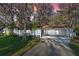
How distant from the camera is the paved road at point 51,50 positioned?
5.74ft

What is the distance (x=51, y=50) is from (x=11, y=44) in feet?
0.96

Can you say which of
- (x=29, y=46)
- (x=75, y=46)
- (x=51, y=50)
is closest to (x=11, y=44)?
(x=29, y=46)

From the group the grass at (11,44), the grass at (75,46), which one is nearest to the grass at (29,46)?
the grass at (11,44)

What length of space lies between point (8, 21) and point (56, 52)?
416mm

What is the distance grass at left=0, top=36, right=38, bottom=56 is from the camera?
1.75m

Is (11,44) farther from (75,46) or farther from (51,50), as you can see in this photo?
(75,46)

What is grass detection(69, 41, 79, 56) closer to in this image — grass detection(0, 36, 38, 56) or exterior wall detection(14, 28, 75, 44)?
exterior wall detection(14, 28, 75, 44)

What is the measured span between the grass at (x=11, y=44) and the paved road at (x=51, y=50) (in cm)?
8

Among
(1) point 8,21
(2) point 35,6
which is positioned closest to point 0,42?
(1) point 8,21

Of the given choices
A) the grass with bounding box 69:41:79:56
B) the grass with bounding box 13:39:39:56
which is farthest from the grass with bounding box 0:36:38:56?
the grass with bounding box 69:41:79:56

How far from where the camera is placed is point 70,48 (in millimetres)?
1752

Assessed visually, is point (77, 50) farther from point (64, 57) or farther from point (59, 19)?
point (59, 19)

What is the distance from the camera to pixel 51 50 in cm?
175

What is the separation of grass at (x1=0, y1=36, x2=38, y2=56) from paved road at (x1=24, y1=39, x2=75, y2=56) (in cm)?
8
